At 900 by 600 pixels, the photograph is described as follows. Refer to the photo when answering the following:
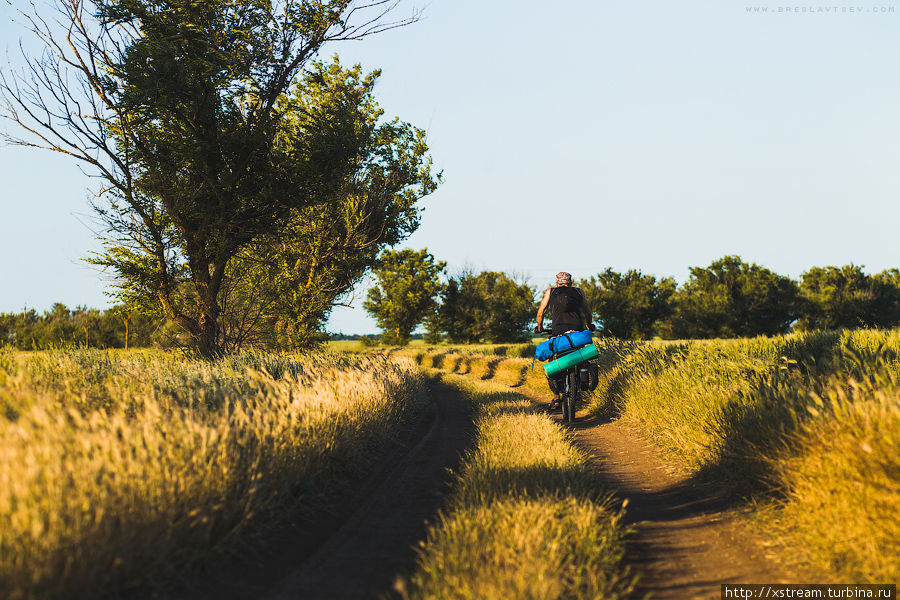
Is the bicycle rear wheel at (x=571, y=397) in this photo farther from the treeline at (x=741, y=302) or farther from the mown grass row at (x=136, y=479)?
the treeline at (x=741, y=302)

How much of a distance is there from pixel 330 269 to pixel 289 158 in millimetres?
6805

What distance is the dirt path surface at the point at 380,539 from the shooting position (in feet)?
11.7

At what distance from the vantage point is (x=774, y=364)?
27.3ft

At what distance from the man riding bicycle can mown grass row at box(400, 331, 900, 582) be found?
5.75ft

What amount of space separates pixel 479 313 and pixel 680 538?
68069 millimetres

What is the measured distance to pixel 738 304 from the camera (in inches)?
2630

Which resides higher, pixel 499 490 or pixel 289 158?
pixel 289 158

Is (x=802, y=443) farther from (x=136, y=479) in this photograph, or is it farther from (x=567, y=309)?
(x=567, y=309)

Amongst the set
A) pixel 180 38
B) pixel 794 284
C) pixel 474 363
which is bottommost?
pixel 474 363

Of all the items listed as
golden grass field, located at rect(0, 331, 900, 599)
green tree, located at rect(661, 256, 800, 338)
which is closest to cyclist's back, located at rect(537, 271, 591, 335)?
golden grass field, located at rect(0, 331, 900, 599)

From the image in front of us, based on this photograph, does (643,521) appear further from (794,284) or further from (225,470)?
(794,284)

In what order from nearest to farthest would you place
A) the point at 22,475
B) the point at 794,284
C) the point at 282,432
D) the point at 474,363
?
the point at 22,475, the point at 282,432, the point at 474,363, the point at 794,284

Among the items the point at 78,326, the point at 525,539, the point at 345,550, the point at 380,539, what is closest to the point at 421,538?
the point at 380,539

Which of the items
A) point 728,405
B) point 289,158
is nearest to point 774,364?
point 728,405
